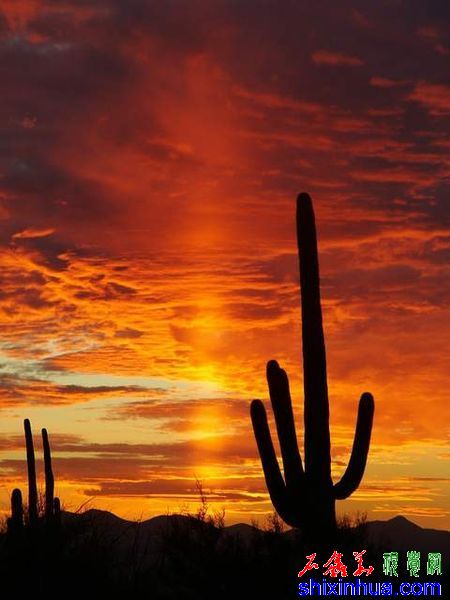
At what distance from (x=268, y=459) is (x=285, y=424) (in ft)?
2.45

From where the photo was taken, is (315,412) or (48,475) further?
(48,475)

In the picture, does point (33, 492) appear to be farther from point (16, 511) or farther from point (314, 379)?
point (314, 379)

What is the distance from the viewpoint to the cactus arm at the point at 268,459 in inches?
667

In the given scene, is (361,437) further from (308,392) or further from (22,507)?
(22,507)

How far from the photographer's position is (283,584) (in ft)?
73.7

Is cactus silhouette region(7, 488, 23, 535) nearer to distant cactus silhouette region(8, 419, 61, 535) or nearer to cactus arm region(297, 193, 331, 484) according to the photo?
distant cactus silhouette region(8, 419, 61, 535)

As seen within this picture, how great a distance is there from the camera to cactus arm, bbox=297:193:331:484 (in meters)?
17.1

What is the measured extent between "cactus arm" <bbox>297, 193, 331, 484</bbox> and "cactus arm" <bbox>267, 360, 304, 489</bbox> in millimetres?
294

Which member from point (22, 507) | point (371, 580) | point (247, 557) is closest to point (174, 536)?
point (247, 557)

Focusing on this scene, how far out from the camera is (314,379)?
56.5ft

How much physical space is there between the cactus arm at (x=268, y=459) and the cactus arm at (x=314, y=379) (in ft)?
1.69

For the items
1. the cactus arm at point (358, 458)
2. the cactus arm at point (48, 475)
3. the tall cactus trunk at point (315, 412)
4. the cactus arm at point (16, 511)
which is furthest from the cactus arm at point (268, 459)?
the cactus arm at point (48, 475)

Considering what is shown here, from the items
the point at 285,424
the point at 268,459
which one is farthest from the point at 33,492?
the point at 285,424

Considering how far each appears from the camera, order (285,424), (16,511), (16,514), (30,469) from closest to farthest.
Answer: (285,424) → (16,514) → (16,511) → (30,469)
